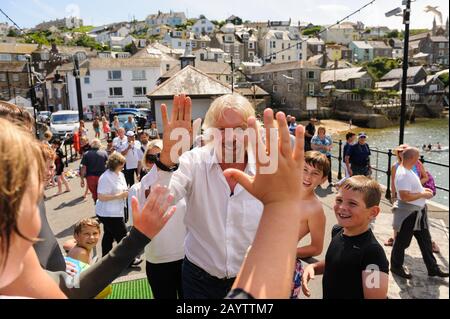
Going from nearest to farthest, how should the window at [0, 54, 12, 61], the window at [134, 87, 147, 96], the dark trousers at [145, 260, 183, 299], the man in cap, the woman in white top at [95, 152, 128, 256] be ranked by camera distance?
the dark trousers at [145, 260, 183, 299] < the woman in white top at [95, 152, 128, 256] < the man in cap < the window at [134, 87, 147, 96] < the window at [0, 54, 12, 61]

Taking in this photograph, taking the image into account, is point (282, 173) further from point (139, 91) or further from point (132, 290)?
point (139, 91)

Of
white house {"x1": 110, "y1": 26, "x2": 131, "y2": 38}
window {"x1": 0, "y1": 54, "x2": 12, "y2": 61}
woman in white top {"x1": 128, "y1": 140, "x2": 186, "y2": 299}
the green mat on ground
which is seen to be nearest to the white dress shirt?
woman in white top {"x1": 128, "y1": 140, "x2": 186, "y2": 299}

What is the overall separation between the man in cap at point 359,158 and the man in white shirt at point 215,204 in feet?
21.8

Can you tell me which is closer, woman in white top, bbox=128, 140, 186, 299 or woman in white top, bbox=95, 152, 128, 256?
woman in white top, bbox=128, 140, 186, 299

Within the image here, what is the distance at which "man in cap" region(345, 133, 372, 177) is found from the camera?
819cm

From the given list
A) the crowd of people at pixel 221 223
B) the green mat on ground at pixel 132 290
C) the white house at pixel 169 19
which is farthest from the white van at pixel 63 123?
the white house at pixel 169 19

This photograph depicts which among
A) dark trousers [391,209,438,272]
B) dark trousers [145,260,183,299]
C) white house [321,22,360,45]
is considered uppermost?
white house [321,22,360,45]

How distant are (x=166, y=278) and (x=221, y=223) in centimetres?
121

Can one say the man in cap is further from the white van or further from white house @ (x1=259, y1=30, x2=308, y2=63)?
white house @ (x1=259, y1=30, x2=308, y2=63)

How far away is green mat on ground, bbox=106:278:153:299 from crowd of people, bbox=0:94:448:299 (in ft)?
3.18

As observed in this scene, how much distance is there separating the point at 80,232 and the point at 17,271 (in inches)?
111

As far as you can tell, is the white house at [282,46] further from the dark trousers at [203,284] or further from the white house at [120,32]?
the dark trousers at [203,284]

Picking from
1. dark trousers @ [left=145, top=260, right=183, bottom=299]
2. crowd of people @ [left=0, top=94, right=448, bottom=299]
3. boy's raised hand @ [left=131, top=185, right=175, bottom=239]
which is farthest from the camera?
dark trousers @ [left=145, top=260, right=183, bottom=299]

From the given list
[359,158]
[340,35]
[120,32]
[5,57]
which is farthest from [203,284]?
[120,32]
